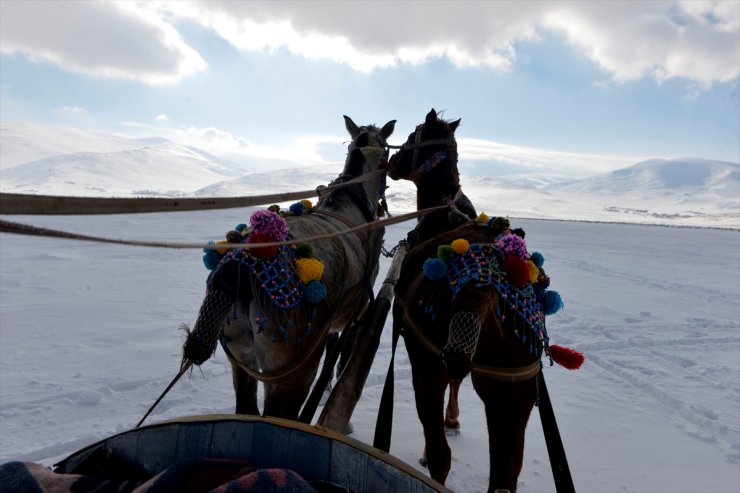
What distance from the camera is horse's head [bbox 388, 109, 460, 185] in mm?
3074

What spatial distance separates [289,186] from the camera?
145250 mm

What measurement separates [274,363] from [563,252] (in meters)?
17.8

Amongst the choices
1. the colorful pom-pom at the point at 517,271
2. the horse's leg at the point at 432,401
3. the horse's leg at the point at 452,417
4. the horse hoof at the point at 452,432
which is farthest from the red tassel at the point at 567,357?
the horse hoof at the point at 452,432

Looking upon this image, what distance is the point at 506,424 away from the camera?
2188 mm

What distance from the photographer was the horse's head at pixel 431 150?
3.07 metres

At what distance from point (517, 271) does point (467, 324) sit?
0.39 metres

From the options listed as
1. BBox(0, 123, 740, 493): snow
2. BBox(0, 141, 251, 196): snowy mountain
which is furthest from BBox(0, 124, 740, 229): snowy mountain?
BBox(0, 123, 740, 493): snow

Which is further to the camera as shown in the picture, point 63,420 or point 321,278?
point 63,420

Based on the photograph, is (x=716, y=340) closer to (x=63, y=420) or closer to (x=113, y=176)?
(x=63, y=420)

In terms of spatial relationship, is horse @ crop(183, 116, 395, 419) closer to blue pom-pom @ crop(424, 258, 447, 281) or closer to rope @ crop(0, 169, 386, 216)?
blue pom-pom @ crop(424, 258, 447, 281)

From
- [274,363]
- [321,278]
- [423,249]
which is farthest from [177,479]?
[423,249]

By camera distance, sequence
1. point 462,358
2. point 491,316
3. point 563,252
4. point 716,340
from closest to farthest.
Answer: point 462,358
point 491,316
point 716,340
point 563,252

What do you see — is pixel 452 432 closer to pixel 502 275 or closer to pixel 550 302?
pixel 550 302

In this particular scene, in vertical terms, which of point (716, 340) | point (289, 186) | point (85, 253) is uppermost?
point (289, 186)
